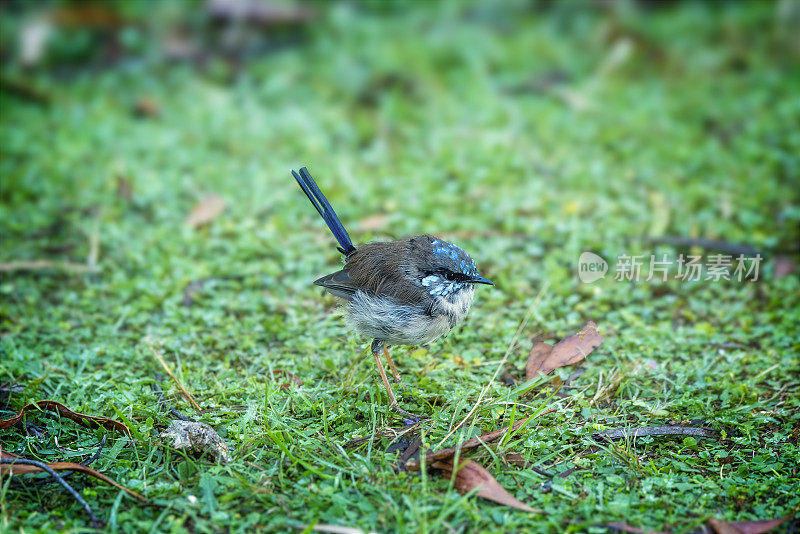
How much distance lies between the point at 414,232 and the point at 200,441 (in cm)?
299

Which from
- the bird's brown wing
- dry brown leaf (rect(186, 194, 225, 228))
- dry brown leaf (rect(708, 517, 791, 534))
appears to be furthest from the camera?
dry brown leaf (rect(186, 194, 225, 228))

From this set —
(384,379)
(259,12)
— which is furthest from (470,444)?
(259,12)

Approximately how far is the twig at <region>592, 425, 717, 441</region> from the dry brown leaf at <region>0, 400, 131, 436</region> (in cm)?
264

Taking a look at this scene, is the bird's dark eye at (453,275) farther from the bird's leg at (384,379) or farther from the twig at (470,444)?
the twig at (470,444)

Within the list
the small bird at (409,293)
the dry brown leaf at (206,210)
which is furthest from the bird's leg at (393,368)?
the dry brown leaf at (206,210)

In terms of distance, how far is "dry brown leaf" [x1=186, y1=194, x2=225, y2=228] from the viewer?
6593 millimetres

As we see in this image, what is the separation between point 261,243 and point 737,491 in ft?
Answer: 13.4

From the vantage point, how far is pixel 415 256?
15.2 ft

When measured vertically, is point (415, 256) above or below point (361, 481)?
above

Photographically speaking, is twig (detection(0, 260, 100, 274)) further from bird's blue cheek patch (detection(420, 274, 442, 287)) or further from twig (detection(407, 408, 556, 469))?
twig (detection(407, 408, 556, 469))

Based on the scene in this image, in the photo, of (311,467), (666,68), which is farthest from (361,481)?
(666,68)

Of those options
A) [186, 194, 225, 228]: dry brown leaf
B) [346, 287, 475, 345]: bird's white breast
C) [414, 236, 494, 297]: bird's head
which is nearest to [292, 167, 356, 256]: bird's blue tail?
[346, 287, 475, 345]: bird's white breast

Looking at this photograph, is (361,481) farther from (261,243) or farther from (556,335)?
(261,243)

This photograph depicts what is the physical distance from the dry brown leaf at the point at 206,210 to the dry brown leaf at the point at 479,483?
3621 mm
